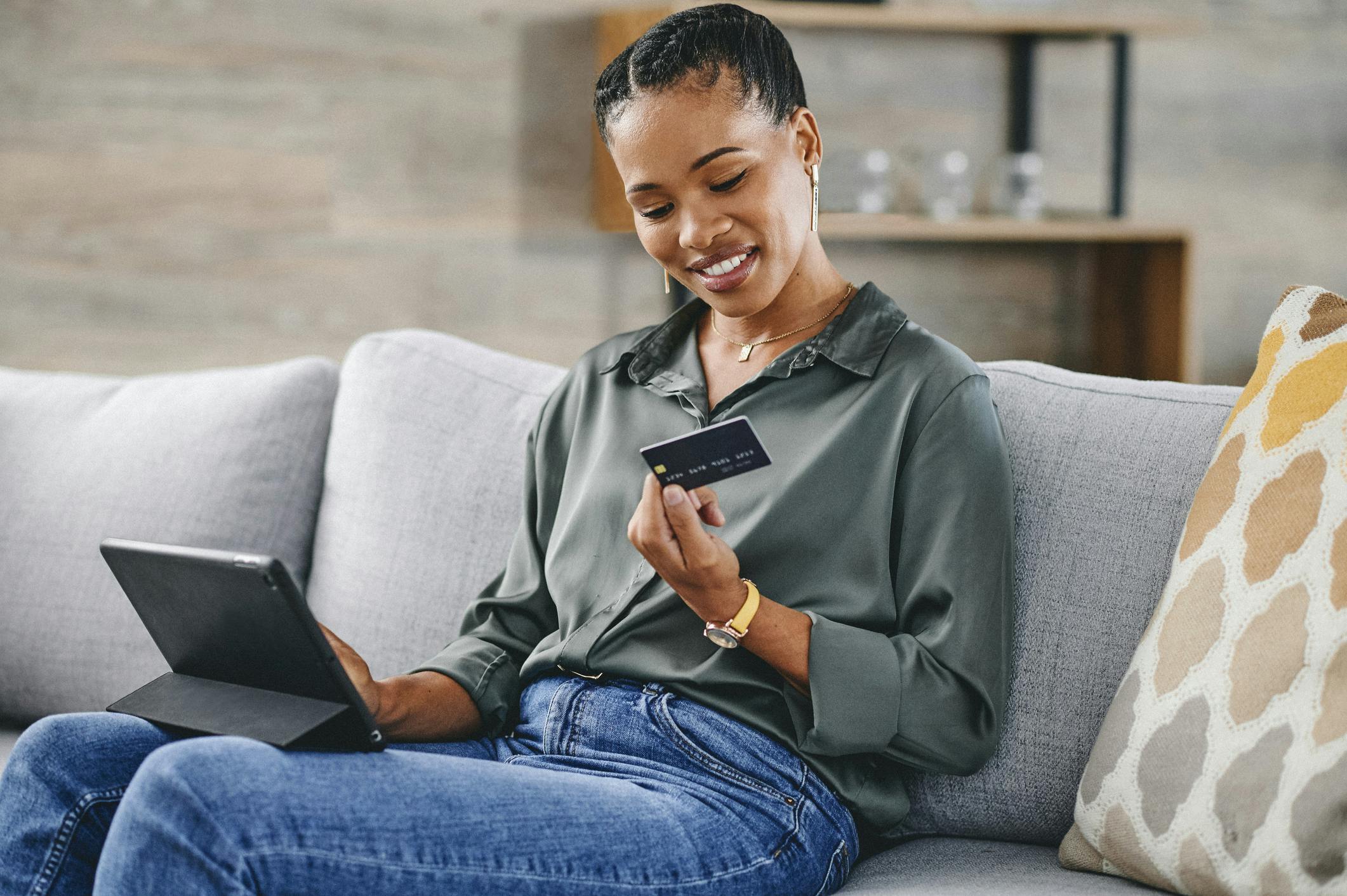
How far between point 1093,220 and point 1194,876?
6.50ft

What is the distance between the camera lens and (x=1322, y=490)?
40.5 inches

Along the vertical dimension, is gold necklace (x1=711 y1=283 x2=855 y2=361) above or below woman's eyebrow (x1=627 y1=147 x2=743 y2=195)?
below

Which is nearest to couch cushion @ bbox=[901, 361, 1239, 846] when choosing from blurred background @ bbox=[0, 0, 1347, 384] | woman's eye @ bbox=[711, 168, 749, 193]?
woman's eye @ bbox=[711, 168, 749, 193]

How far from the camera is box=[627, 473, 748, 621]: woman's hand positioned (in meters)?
1.07

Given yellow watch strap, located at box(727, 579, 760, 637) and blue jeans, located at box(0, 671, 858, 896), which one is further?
yellow watch strap, located at box(727, 579, 760, 637)

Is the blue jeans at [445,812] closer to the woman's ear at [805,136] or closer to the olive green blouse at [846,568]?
the olive green blouse at [846,568]

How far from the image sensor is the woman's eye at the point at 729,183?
1.24 meters

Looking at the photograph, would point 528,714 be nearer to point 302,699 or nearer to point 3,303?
point 302,699

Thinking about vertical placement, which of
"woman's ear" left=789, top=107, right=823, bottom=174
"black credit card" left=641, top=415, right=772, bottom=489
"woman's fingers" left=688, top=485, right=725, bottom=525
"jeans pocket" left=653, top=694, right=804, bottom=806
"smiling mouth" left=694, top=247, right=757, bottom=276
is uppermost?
"woman's ear" left=789, top=107, right=823, bottom=174

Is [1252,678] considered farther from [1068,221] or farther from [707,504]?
[1068,221]

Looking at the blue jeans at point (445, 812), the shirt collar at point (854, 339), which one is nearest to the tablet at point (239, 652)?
the blue jeans at point (445, 812)

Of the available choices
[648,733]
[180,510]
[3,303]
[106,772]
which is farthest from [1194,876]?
[3,303]

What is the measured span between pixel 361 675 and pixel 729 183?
0.57 m

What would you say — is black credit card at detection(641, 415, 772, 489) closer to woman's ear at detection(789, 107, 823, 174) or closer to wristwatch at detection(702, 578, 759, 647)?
wristwatch at detection(702, 578, 759, 647)
